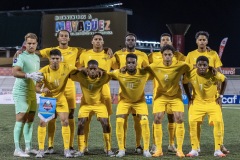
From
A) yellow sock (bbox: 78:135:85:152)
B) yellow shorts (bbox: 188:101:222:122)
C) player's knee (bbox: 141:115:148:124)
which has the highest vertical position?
yellow shorts (bbox: 188:101:222:122)

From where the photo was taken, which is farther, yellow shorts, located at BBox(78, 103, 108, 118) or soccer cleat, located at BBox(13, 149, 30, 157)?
yellow shorts, located at BBox(78, 103, 108, 118)

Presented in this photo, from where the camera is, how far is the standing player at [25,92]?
7520mm

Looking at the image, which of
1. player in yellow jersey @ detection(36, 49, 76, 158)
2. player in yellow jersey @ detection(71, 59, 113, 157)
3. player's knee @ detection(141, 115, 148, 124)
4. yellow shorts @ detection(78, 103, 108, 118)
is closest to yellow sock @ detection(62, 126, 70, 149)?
player in yellow jersey @ detection(36, 49, 76, 158)

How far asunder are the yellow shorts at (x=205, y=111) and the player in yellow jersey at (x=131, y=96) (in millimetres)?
828

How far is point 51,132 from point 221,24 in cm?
4785

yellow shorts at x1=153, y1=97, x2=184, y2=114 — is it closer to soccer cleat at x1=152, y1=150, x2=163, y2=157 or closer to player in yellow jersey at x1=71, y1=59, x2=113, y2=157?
soccer cleat at x1=152, y1=150, x2=163, y2=157

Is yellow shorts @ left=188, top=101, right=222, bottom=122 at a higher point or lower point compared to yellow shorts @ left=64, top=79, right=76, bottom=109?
lower

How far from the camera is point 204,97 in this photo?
7688 millimetres

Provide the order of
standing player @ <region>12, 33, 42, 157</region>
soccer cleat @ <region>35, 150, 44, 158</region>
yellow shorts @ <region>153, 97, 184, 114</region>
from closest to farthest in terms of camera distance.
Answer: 1. soccer cleat @ <region>35, 150, 44, 158</region>
2. standing player @ <region>12, 33, 42, 157</region>
3. yellow shorts @ <region>153, 97, 184, 114</region>

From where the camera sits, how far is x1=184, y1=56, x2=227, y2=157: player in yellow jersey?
7492 millimetres

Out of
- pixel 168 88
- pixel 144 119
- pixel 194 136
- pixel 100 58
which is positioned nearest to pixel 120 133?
pixel 144 119

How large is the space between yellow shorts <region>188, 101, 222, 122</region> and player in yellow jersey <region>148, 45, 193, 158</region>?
22 cm

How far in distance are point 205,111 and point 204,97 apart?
A: 10.0 inches

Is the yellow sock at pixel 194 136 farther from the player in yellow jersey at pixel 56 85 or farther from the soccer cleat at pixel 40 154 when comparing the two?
the soccer cleat at pixel 40 154
